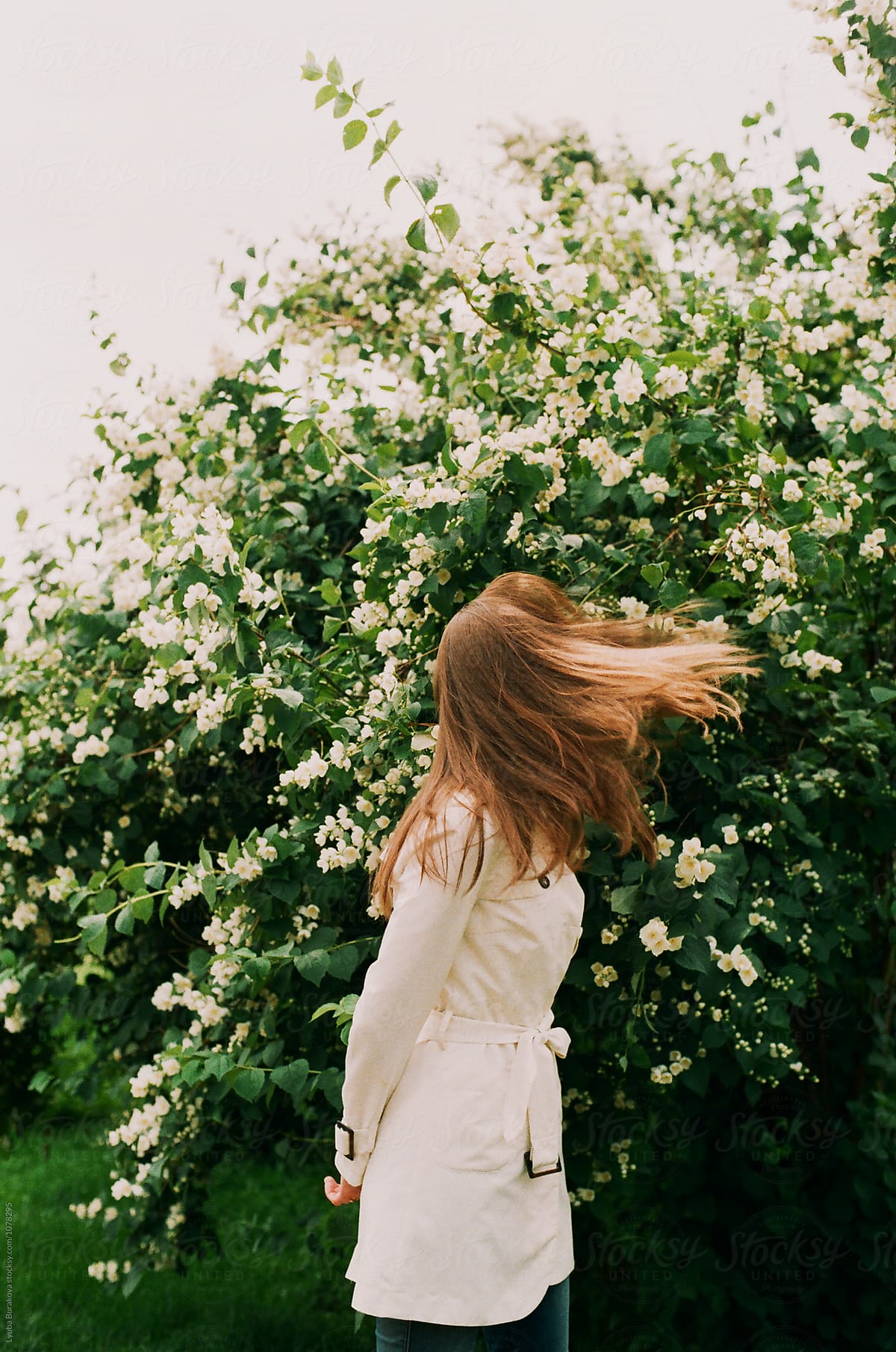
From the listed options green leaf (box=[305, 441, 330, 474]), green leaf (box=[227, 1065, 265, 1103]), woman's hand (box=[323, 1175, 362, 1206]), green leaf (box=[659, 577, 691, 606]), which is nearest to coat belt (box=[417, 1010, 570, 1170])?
woman's hand (box=[323, 1175, 362, 1206])

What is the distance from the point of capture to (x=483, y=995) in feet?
5.57

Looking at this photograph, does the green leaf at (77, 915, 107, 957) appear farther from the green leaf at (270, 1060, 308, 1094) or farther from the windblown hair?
the windblown hair

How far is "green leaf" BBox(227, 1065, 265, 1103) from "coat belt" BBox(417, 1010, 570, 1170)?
2.16 ft

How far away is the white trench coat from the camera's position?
159 centimetres

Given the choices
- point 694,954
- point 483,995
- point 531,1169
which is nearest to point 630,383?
point 694,954

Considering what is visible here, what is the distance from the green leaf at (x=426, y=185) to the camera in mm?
2203

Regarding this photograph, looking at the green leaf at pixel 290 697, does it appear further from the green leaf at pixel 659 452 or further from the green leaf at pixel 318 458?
the green leaf at pixel 659 452

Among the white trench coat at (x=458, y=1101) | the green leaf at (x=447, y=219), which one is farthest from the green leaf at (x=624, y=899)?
the green leaf at (x=447, y=219)

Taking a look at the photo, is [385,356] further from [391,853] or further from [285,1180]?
[285,1180]

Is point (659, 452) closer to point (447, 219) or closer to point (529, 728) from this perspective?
point (447, 219)

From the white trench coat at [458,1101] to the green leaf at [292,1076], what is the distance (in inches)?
17.8

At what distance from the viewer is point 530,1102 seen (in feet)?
5.55

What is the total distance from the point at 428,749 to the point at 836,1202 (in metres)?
1.82

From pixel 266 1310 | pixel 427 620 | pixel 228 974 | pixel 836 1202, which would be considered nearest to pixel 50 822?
pixel 228 974
